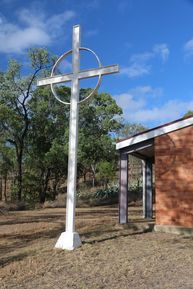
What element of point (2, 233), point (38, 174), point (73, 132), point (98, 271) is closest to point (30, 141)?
point (38, 174)

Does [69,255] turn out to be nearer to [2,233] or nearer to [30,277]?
[30,277]

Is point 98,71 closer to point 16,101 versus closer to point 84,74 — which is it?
point 84,74

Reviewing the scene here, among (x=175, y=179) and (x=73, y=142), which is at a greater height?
(x=73, y=142)

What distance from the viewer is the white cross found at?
27.2ft

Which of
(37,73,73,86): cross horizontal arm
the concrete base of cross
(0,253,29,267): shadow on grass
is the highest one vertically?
(37,73,73,86): cross horizontal arm

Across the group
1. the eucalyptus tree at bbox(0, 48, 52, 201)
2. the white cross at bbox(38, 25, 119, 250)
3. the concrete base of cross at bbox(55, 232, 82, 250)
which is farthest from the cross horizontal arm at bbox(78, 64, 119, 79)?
the eucalyptus tree at bbox(0, 48, 52, 201)

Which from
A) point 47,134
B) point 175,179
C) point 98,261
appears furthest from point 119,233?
point 47,134

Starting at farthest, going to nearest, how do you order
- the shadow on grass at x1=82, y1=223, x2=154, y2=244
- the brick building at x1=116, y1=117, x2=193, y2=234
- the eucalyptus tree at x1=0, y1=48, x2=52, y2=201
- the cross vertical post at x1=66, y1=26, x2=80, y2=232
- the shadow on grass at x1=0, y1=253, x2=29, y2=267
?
the eucalyptus tree at x1=0, y1=48, x2=52, y2=201 < the brick building at x1=116, y1=117, x2=193, y2=234 < the shadow on grass at x1=82, y1=223, x2=154, y2=244 < the cross vertical post at x1=66, y1=26, x2=80, y2=232 < the shadow on grass at x1=0, y1=253, x2=29, y2=267

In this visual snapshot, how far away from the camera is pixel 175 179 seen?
11156 millimetres

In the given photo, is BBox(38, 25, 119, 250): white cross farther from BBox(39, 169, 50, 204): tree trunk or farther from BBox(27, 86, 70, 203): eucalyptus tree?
BBox(39, 169, 50, 204): tree trunk

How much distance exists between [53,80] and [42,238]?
3.59 meters

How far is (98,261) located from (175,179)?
4.54 meters

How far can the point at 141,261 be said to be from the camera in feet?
24.1

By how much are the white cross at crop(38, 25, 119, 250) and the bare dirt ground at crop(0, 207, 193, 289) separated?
0.90 feet
